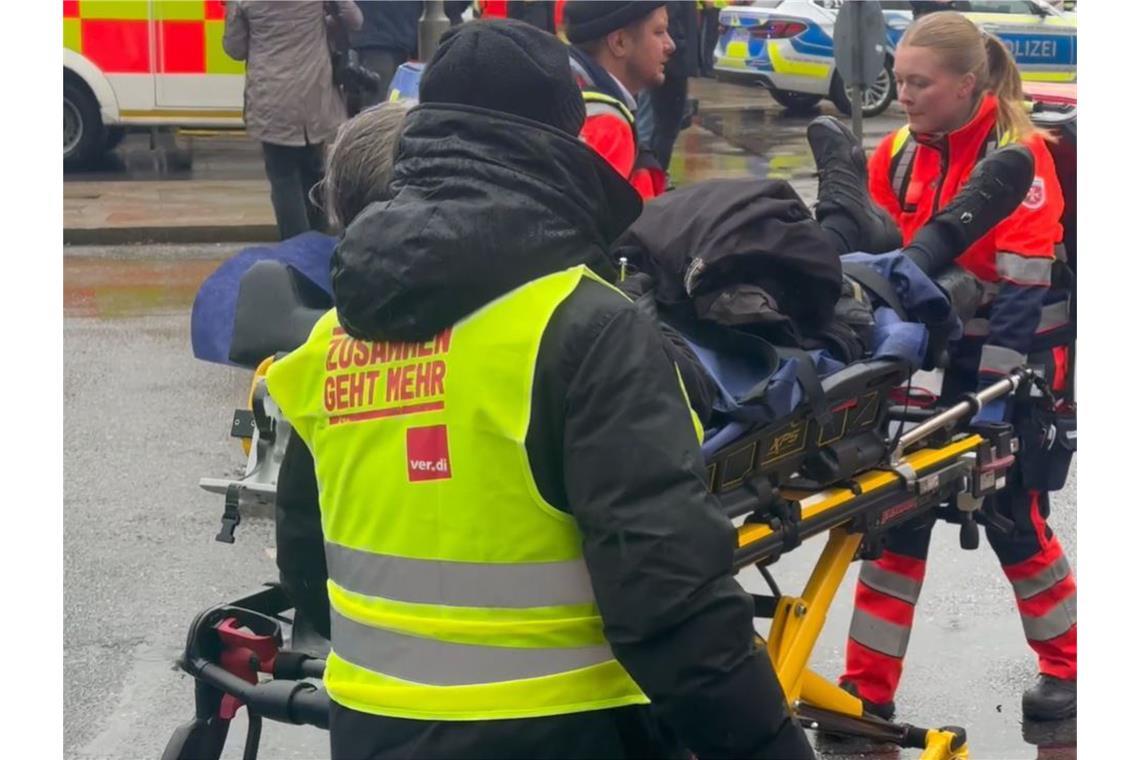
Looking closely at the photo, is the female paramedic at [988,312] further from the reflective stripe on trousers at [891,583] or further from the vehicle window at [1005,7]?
the vehicle window at [1005,7]

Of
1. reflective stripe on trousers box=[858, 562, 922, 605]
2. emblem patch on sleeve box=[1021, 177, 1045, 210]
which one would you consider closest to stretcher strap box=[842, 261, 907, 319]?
emblem patch on sleeve box=[1021, 177, 1045, 210]

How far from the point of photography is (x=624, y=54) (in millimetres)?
4145

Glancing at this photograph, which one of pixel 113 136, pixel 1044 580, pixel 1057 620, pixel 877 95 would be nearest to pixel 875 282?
pixel 1044 580

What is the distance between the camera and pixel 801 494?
10.9 ft

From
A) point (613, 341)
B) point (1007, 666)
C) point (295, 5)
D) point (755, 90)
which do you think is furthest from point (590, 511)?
point (755, 90)

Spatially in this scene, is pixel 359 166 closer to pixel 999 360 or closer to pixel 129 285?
pixel 999 360

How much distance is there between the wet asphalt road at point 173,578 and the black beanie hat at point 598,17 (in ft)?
6.15

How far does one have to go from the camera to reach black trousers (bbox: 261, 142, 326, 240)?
959cm

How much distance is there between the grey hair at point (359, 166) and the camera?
2.89 m

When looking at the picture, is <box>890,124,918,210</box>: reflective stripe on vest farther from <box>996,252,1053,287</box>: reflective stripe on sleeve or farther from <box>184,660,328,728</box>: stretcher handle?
<box>184,660,328,728</box>: stretcher handle

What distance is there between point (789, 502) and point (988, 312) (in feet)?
3.92

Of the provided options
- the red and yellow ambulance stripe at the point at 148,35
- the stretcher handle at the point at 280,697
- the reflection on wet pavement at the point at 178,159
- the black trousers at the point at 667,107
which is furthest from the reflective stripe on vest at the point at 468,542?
the reflection on wet pavement at the point at 178,159

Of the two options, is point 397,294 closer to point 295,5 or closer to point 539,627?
point 539,627

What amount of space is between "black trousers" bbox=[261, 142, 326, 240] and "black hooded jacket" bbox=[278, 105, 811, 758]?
24.0 ft
